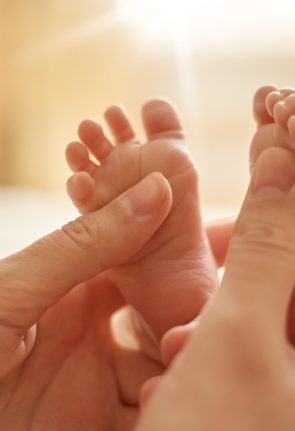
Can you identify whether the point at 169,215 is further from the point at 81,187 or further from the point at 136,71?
the point at 136,71

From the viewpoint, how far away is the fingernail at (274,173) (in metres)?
0.55

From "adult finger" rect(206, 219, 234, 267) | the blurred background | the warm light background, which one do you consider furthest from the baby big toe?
the warm light background

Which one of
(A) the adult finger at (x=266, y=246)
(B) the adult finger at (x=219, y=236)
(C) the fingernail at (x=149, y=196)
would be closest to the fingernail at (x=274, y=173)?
(A) the adult finger at (x=266, y=246)

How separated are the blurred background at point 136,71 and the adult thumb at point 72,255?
3.53 ft

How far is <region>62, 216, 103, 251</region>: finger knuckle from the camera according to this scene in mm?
721

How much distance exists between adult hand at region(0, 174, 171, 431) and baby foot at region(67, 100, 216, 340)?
0.06 m

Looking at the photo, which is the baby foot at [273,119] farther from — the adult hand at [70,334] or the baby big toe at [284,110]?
the adult hand at [70,334]

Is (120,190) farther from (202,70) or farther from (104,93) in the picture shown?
(104,93)

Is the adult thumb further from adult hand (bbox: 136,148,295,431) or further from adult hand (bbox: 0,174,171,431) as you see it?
adult hand (bbox: 136,148,295,431)

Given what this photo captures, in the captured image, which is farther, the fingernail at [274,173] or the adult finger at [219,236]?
the adult finger at [219,236]

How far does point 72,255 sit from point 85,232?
4cm

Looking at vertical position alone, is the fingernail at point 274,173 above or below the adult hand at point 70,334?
above

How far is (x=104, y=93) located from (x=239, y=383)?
6.93 feet

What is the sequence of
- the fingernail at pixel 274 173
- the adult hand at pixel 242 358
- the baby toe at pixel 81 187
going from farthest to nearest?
the baby toe at pixel 81 187 < the fingernail at pixel 274 173 < the adult hand at pixel 242 358
